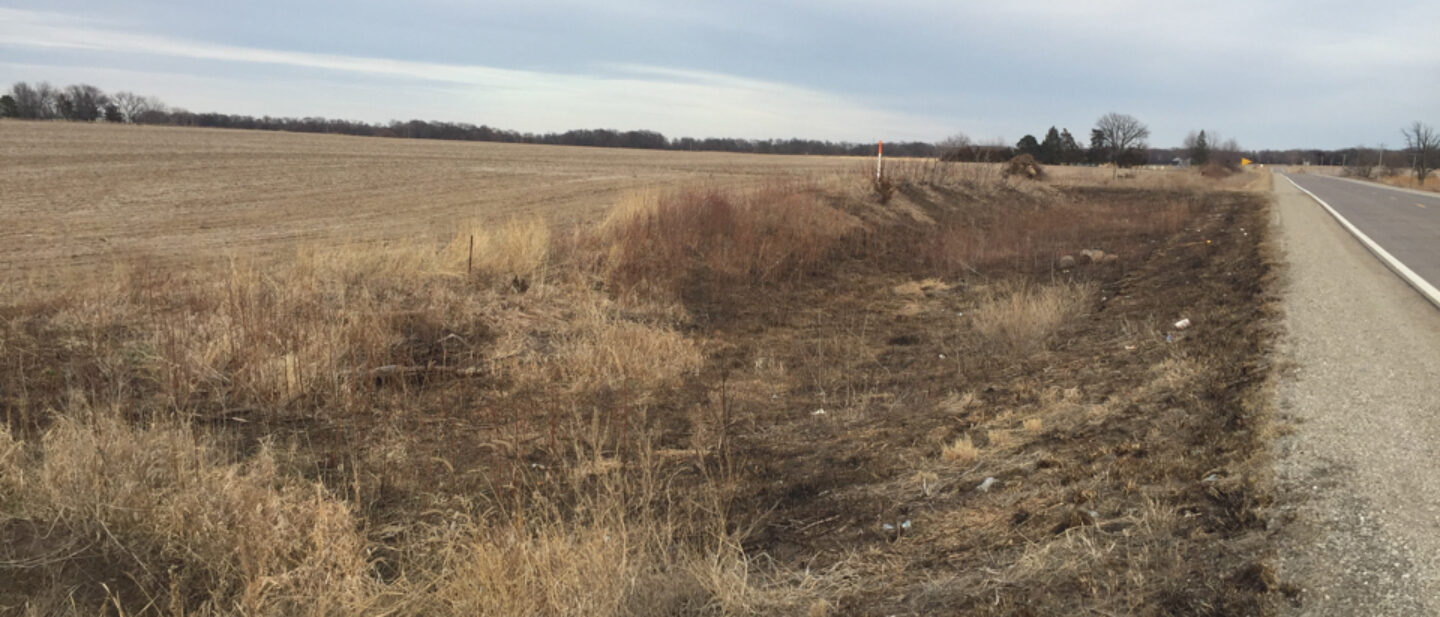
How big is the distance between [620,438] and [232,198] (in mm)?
21930

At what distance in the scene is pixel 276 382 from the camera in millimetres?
6734

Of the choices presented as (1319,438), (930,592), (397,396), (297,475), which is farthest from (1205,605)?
(397,396)

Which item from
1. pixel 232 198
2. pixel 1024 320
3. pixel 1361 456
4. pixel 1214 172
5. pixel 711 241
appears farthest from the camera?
pixel 1214 172

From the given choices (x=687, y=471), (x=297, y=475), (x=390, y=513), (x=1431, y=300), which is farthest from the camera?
(x=1431, y=300)

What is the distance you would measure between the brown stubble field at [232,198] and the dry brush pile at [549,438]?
422cm

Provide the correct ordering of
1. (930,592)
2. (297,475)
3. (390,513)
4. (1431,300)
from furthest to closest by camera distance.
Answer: (1431,300), (297,475), (390,513), (930,592)

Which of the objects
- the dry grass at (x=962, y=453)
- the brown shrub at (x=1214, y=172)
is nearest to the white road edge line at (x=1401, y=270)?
the dry grass at (x=962, y=453)

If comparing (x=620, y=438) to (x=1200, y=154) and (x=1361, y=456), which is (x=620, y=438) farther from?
(x=1200, y=154)

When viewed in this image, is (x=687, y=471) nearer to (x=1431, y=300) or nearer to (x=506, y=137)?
(x=1431, y=300)

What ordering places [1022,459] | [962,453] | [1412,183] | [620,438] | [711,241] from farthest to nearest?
1. [1412,183]
2. [711,241]
3. [620,438]
4. [962,453]
5. [1022,459]

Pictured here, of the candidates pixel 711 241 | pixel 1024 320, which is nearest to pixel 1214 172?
pixel 711 241

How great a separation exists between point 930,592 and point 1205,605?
3.25 ft

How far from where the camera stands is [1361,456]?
3.96 m

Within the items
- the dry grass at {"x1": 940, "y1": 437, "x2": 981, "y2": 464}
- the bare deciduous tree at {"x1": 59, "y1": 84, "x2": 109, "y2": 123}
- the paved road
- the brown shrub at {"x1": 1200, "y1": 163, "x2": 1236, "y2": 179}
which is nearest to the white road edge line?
the paved road
